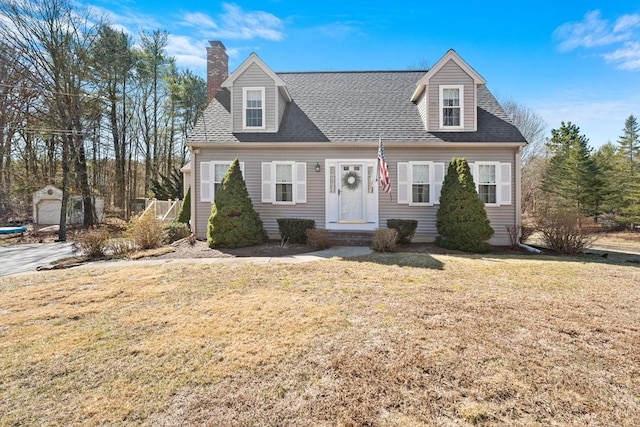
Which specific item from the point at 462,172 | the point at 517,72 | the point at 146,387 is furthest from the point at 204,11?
the point at 517,72

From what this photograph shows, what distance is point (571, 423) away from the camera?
2006mm

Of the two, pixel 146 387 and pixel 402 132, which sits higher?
pixel 402 132

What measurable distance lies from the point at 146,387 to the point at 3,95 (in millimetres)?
18436

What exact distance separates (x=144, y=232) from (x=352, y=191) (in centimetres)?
674

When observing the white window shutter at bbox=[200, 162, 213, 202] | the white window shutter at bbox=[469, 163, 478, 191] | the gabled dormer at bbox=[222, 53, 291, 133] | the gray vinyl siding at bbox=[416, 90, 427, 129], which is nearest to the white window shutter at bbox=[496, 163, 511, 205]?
the white window shutter at bbox=[469, 163, 478, 191]

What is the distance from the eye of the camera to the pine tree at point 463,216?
8.80 metres

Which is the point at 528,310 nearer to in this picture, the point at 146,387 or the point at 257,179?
the point at 146,387

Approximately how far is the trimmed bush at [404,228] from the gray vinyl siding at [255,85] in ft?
17.6

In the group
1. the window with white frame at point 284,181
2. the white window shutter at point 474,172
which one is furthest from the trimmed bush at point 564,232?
the window with white frame at point 284,181

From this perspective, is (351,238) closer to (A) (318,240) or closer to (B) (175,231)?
(A) (318,240)

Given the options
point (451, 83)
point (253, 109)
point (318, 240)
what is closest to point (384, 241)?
point (318, 240)

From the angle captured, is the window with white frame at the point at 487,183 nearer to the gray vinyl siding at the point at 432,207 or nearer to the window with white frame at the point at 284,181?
the gray vinyl siding at the point at 432,207

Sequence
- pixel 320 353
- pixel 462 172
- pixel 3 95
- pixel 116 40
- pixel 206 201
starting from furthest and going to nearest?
pixel 116 40
pixel 3 95
pixel 206 201
pixel 462 172
pixel 320 353

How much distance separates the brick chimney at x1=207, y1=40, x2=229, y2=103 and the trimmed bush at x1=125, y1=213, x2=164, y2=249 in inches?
276
